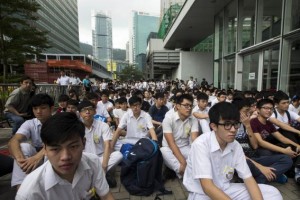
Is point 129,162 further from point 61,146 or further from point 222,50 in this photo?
point 222,50

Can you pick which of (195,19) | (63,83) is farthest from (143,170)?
(195,19)

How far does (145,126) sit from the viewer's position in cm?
407

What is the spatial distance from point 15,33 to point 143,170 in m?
11.6

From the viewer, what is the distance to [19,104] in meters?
4.92

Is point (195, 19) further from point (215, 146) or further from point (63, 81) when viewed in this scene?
point (215, 146)

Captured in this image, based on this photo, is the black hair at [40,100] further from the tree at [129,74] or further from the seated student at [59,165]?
the tree at [129,74]

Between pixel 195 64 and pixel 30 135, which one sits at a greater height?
pixel 195 64

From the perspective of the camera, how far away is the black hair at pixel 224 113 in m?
1.96

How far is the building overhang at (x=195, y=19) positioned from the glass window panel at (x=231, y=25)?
38 cm

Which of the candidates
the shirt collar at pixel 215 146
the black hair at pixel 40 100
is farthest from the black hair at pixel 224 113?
the black hair at pixel 40 100

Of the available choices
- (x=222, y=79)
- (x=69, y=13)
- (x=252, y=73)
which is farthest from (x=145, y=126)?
(x=69, y=13)

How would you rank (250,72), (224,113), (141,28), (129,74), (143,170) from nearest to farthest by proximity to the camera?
(224,113) < (143,170) < (250,72) < (129,74) < (141,28)

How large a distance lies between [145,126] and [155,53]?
824 inches

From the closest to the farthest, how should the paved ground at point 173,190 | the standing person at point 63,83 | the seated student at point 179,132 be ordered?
the paved ground at point 173,190 → the seated student at point 179,132 → the standing person at point 63,83
